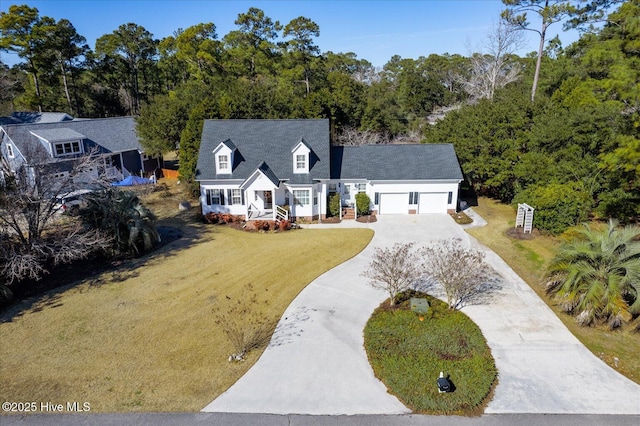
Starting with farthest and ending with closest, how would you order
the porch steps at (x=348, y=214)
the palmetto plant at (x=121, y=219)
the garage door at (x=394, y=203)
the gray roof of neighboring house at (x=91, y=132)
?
the gray roof of neighboring house at (x=91, y=132)
the garage door at (x=394, y=203)
the porch steps at (x=348, y=214)
the palmetto plant at (x=121, y=219)

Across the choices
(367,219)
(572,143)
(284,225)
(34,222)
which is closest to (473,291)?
(367,219)

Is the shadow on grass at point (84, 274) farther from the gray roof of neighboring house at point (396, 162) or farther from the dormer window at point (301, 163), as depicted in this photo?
the gray roof of neighboring house at point (396, 162)

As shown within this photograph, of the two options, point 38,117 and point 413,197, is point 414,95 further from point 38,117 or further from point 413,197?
point 38,117

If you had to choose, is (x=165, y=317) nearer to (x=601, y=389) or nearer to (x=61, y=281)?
(x=61, y=281)

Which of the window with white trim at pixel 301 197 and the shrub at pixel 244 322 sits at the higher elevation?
the window with white trim at pixel 301 197

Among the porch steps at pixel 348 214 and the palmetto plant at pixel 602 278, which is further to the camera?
the porch steps at pixel 348 214

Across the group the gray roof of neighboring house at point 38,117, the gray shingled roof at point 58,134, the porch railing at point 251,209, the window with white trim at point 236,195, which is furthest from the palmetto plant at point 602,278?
the gray roof of neighboring house at point 38,117

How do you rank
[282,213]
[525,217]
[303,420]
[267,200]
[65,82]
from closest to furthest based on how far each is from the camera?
[303,420] → [525,217] → [282,213] → [267,200] → [65,82]
